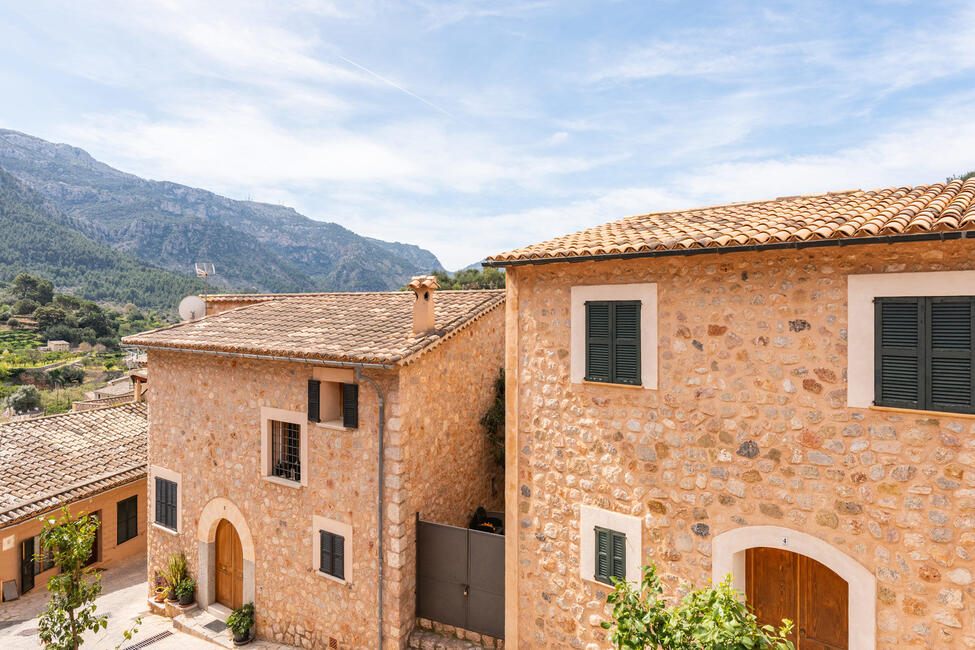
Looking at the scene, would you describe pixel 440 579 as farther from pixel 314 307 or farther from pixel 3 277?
pixel 3 277

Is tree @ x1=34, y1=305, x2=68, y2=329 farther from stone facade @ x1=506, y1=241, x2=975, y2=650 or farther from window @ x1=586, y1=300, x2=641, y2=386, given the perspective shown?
window @ x1=586, y1=300, x2=641, y2=386

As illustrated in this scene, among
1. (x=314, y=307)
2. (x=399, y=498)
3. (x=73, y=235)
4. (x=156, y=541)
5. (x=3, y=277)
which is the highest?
(x=73, y=235)

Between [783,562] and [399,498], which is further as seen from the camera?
[399,498]

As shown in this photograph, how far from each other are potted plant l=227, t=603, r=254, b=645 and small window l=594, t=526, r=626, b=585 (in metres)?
7.64

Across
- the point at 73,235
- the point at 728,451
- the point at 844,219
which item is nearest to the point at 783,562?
the point at 728,451

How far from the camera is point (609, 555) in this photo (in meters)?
7.05

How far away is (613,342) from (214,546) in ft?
34.0

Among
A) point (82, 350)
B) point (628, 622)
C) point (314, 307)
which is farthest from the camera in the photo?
point (82, 350)

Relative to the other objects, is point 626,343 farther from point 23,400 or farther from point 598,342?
point 23,400

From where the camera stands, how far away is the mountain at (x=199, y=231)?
392ft

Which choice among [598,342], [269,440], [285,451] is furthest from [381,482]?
[598,342]

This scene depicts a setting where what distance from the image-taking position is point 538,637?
25.3 feet

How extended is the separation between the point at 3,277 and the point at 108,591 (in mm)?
96912

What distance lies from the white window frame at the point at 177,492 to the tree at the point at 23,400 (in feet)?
108
